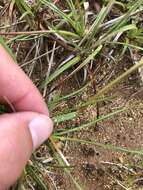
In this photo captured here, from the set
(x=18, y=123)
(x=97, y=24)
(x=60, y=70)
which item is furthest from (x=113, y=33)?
(x=18, y=123)

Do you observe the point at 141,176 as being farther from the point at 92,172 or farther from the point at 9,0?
the point at 9,0

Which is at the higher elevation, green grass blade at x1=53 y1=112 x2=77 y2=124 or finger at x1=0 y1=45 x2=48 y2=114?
finger at x1=0 y1=45 x2=48 y2=114

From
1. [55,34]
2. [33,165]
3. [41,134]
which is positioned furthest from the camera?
[55,34]

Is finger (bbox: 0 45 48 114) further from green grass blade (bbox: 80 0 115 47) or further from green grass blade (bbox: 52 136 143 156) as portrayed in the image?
green grass blade (bbox: 80 0 115 47)

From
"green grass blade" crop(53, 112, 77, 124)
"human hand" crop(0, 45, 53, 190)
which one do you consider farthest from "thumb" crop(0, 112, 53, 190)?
"green grass blade" crop(53, 112, 77, 124)

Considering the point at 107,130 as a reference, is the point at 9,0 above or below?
above

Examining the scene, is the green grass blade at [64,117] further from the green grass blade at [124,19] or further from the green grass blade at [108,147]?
the green grass blade at [124,19]

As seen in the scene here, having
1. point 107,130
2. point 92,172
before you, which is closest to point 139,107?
point 107,130
